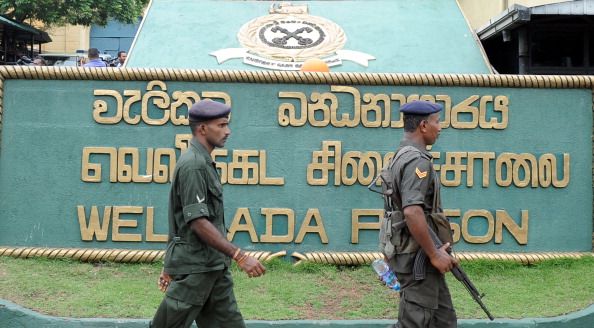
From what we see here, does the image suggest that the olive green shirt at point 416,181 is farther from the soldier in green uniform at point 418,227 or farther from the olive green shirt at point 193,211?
the olive green shirt at point 193,211

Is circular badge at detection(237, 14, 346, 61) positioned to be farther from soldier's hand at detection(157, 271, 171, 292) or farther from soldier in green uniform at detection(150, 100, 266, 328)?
soldier's hand at detection(157, 271, 171, 292)

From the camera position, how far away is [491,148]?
6344mm

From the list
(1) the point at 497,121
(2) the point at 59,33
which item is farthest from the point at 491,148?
(2) the point at 59,33

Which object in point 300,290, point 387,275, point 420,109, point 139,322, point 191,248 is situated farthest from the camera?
point 300,290

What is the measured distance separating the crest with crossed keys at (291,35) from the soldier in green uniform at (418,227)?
4550mm

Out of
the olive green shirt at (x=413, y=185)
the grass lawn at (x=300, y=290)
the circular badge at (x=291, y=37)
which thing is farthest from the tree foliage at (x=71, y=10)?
the olive green shirt at (x=413, y=185)

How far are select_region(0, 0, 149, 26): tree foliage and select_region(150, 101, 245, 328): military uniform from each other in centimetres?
1909

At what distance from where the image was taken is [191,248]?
11.9ft

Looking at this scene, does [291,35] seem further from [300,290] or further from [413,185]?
[413,185]

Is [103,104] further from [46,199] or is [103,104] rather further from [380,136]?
[380,136]

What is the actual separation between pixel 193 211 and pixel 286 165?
2806 millimetres

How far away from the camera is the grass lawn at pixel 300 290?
5.02 meters

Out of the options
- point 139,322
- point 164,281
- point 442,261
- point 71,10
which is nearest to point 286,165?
point 139,322

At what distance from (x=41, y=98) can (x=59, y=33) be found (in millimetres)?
26674
